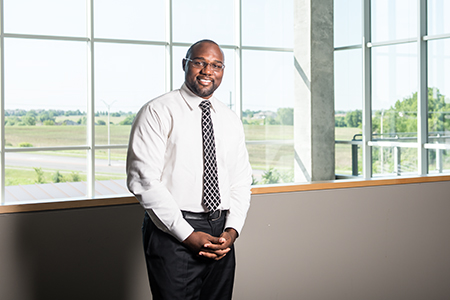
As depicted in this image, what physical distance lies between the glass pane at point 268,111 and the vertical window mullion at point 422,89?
2.24 m

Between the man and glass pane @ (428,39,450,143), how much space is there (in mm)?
6128

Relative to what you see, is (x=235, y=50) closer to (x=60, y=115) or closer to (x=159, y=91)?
(x=159, y=91)

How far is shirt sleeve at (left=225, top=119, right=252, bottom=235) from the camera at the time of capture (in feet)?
6.44

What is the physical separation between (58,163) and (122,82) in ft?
5.29

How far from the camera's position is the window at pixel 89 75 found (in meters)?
6.77

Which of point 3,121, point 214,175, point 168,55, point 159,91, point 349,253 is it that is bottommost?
point 349,253

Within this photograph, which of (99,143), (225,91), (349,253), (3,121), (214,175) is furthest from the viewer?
(225,91)

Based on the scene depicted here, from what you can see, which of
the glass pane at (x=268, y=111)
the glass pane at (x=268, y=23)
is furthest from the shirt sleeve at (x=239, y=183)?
the glass pane at (x=268, y=23)

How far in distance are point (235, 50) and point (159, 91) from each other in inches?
61.5

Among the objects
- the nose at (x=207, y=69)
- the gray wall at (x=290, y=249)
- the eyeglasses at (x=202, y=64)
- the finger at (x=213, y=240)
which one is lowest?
the gray wall at (x=290, y=249)

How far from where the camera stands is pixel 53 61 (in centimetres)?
692

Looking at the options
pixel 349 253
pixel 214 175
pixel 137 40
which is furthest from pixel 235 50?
pixel 214 175

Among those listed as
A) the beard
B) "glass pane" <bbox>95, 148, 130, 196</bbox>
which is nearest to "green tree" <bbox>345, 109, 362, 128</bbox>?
"glass pane" <bbox>95, 148, 130, 196</bbox>

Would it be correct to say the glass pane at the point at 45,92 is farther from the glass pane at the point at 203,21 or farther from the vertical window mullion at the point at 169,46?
the glass pane at the point at 203,21
